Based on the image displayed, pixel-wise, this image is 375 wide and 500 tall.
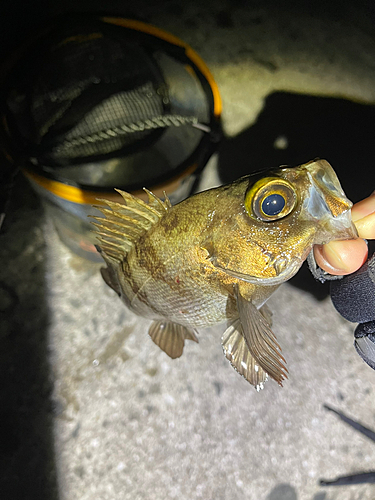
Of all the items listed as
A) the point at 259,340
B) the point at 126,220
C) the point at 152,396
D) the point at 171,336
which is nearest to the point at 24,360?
the point at 152,396

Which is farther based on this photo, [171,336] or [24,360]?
[24,360]

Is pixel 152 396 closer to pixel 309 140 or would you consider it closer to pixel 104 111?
pixel 104 111

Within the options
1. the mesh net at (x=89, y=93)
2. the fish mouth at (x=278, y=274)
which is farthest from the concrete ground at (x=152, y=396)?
the fish mouth at (x=278, y=274)

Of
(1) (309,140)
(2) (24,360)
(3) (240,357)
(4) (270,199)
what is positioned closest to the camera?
(4) (270,199)

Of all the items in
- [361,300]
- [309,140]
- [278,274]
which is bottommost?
[309,140]

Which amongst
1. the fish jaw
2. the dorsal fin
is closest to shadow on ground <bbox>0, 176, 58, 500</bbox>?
the dorsal fin

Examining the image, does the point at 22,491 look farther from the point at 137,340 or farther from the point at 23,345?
the point at 137,340
